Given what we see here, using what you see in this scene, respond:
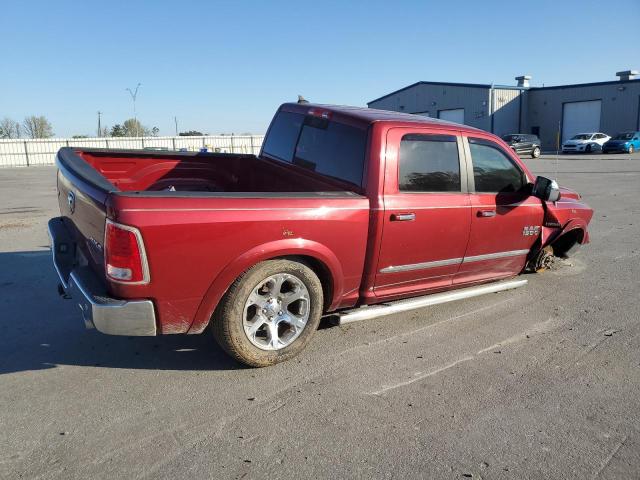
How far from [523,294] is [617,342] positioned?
4.05ft

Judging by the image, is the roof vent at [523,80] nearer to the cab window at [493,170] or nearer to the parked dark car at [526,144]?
the parked dark car at [526,144]

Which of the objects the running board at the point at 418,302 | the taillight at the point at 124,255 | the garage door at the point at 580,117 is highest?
the garage door at the point at 580,117

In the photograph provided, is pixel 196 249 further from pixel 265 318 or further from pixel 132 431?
pixel 132 431

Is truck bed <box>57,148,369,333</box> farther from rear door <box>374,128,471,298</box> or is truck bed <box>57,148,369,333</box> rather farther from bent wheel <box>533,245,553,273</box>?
bent wheel <box>533,245,553,273</box>

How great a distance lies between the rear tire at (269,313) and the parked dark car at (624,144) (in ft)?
130

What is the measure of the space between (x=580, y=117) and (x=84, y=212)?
51503mm

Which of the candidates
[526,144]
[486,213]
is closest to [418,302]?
[486,213]

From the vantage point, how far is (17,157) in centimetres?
3597

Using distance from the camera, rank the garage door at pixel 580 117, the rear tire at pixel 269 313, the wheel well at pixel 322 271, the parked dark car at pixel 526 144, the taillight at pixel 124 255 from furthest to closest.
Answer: the garage door at pixel 580 117, the parked dark car at pixel 526 144, the wheel well at pixel 322 271, the rear tire at pixel 269 313, the taillight at pixel 124 255

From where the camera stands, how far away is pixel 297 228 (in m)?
3.39

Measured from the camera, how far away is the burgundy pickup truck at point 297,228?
3.02 metres

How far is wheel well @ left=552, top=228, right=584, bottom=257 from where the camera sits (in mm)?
5895

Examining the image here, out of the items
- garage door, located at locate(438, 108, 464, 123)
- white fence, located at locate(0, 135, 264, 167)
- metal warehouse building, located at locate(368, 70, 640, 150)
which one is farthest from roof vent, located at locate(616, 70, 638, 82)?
white fence, located at locate(0, 135, 264, 167)

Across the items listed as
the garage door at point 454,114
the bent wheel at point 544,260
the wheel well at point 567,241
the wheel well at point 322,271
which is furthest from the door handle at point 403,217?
the garage door at point 454,114
